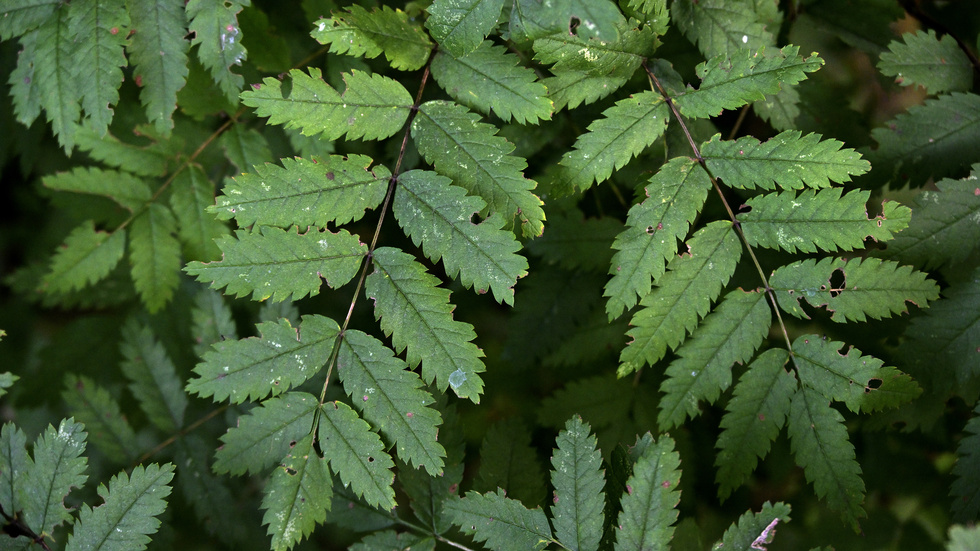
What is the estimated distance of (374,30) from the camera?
1.83 metres

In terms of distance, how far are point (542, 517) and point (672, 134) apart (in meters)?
1.29

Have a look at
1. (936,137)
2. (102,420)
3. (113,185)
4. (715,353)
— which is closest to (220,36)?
(113,185)

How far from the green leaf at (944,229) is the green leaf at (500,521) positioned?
1.42 m

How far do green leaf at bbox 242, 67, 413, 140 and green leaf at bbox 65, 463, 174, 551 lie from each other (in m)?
1.10

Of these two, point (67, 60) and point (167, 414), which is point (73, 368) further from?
point (67, 60)

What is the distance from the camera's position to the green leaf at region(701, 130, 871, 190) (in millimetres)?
1726

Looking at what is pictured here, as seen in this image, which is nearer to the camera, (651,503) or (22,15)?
(651,503)

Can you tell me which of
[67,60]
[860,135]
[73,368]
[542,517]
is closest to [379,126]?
[67,60]

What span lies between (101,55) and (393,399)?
4.92 ft

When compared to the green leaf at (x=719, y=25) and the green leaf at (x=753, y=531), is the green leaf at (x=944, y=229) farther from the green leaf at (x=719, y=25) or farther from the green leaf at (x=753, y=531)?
the green leaf at (x=753, y=531)

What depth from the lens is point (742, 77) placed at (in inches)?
70.1

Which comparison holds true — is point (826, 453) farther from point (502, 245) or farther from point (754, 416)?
point (502, 245)

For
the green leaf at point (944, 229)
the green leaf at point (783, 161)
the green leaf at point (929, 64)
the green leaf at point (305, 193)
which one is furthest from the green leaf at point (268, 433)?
the green leaf at point (929, 64)

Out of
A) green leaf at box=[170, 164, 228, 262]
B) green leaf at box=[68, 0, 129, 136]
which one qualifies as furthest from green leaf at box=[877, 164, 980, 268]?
green leaf at box=[68, 0, 129, 136]
